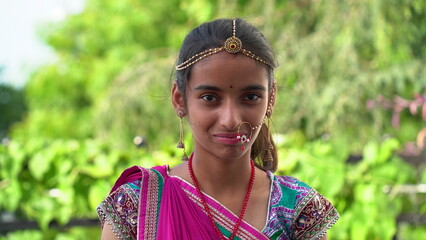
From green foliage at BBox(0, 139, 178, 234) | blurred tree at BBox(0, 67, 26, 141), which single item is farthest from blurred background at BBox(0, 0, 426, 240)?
blurred tree at BBox(0, 67, 26, 141)

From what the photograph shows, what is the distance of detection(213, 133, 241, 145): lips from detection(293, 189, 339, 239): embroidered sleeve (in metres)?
0.24

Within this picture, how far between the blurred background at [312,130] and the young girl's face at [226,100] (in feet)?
0.98

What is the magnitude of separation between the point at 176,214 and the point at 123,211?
0.41 ft

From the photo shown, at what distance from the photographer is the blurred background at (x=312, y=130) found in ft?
11.4

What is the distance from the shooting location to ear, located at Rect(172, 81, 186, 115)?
161 cm

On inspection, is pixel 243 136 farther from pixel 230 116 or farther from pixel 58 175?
pixel 58 175

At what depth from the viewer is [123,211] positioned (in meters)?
1.56

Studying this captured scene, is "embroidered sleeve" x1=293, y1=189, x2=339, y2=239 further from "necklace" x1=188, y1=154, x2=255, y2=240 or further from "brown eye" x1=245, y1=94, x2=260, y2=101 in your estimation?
"brown eye" x1=245, y1=94, x2=260, y2=101

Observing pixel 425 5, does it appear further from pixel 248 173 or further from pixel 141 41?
pixel 141 41

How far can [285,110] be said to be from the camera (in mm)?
5922

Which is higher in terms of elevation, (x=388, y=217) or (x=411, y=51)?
(x=411, y=51)

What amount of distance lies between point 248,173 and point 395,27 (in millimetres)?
4167

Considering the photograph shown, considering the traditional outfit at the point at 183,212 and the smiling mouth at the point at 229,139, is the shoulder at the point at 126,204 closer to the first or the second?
the traditional outfit at the point at 183,212

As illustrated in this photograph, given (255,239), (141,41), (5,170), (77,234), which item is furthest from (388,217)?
(141,41)
